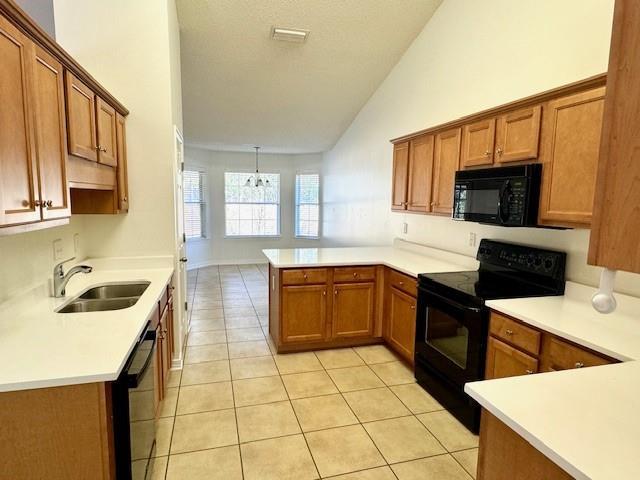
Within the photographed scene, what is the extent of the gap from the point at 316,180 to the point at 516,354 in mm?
6461

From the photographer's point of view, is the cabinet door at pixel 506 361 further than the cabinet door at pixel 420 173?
No

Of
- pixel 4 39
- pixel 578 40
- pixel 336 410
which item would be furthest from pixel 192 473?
pixel 578 40

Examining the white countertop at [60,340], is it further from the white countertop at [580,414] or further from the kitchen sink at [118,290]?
the white countertop at [580,414]

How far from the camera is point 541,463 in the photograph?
1.01 m

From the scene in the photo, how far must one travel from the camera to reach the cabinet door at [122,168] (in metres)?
2.72

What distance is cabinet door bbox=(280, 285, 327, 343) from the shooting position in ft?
11.2

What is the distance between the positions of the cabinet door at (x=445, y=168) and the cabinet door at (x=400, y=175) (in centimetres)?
48

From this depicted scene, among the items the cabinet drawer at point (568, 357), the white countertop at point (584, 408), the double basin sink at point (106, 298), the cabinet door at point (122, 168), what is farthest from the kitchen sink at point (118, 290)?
the cabinet drawer at point (568, 357)

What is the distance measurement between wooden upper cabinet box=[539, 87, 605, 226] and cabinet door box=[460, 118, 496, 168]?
419mm

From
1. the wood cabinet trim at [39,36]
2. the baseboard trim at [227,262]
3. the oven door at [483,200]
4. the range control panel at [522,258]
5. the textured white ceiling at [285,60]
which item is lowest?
the baseboard trim at [227,262]

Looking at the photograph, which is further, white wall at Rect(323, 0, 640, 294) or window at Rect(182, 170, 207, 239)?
window at Rect(182, 170, 207, 239)

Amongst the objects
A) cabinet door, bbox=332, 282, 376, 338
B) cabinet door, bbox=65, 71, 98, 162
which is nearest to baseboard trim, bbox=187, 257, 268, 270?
cabinet door, bbox=332, 282, 376, 338

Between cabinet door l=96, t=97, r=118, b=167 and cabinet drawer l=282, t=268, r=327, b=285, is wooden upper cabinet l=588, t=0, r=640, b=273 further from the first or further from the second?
cabinet drawer l=282, t=268, r=327, b=285

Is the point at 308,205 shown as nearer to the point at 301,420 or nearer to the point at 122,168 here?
the point at 122,168
